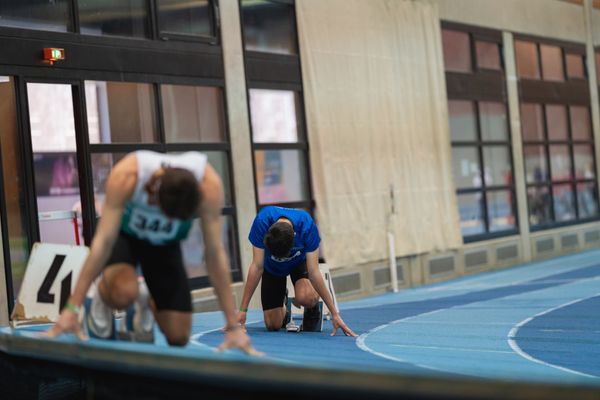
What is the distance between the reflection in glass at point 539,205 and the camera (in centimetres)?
1969

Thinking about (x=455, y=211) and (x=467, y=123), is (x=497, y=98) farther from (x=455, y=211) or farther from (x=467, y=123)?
(x=455, y=211)

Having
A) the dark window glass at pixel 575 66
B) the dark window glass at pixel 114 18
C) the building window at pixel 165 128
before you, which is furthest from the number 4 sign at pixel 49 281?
the dark window glass at pixel 575 66

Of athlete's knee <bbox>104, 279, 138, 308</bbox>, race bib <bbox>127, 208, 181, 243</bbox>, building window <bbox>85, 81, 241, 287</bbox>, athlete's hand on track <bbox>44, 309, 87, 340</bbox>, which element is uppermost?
building window <bbox>85, 81, 241, 287</bbox>

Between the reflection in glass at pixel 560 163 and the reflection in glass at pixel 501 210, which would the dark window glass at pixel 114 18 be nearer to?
the reflection in glass at pixel 501 210

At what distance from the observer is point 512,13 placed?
19.3m

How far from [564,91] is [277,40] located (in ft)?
30.1

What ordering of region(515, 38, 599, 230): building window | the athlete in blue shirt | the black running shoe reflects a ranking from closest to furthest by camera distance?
the athlete in blue shirt
the black running shoe
region(515, 38, 599, 230): building window

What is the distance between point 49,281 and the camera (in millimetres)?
5156

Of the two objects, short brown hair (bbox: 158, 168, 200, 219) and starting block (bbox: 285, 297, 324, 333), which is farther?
starting block (bbox: 285, 297, 324, 333)

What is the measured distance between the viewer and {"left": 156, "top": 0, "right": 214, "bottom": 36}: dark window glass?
11970 millimetres

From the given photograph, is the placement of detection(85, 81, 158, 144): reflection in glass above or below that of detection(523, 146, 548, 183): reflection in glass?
above

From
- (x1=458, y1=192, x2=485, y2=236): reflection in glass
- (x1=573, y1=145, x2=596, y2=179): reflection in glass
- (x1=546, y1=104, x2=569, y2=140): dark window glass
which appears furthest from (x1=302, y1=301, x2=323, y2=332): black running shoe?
(x1=573, y1=145, x2=596, y2=179): reflection in glass

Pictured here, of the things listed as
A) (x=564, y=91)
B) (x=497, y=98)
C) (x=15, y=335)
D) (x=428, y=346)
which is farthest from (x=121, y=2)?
(x=564, y=91)

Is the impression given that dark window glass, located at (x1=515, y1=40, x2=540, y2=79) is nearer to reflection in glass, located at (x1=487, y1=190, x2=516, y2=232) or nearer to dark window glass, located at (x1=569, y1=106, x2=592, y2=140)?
dark window glass, located at (x1=569, y1=106, x2=592, y2=140)
